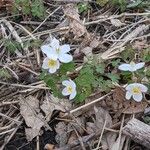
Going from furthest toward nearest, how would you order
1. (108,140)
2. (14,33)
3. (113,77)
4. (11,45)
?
(14,33)
(11,45)
(113,77)
(108,140)

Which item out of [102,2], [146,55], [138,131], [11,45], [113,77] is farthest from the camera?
[102,2]

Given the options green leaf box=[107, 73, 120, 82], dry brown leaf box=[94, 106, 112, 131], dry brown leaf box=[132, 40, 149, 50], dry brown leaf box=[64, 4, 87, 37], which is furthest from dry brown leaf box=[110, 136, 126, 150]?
dry brown leaf box=[64, 4, 87, 37]

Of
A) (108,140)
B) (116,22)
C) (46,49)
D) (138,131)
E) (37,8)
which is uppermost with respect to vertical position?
(46,49)

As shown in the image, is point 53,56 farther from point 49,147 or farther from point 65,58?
point 49,147

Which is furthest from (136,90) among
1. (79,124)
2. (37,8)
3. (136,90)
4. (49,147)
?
(37,8)

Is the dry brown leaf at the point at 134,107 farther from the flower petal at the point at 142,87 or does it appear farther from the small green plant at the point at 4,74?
the small green plant at the point at 4,74

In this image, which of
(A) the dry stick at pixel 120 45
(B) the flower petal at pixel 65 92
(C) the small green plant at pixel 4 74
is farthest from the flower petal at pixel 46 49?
(A) the dry stick at pixel 120 45

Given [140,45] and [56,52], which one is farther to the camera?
[140,45]
